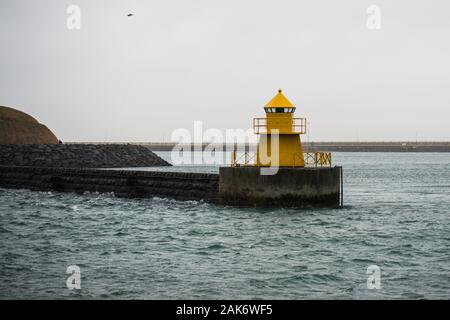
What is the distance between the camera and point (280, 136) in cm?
2922

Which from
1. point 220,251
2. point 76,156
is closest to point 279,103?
point 220,251

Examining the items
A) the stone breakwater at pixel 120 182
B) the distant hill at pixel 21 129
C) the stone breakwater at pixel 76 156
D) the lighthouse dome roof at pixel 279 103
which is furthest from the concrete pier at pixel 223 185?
the distant hill at pixel 21 129

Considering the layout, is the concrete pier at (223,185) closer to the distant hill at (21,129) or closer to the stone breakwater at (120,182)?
the stone breakwater at (120,182)

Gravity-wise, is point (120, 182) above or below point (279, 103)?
below

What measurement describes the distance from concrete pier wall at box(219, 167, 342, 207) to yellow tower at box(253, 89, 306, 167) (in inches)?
43.1

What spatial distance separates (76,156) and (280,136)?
5541 cm

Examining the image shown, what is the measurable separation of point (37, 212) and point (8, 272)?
15.0 meters

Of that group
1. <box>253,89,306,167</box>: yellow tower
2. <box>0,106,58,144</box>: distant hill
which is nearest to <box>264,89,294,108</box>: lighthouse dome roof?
<box>253,89,306,167</box>: yellow tower

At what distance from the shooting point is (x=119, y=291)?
1469 cm

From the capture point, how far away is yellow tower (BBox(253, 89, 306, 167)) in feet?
95.1

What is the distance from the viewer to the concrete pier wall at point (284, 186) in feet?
92.4

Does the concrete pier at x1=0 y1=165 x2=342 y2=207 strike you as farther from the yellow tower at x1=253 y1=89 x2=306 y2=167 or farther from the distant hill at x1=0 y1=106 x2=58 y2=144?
the distant hill at x1=0 y1=106 x2=58 y2=144

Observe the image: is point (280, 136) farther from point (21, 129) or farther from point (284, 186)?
point (21, 129)
